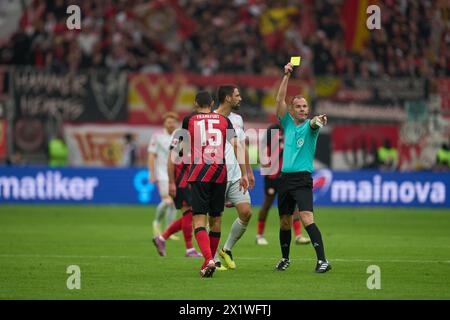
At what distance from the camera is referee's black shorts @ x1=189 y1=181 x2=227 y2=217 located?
13352 millimetres

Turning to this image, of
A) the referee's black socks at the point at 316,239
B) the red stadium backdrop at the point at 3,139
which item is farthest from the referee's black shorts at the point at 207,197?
the red stadium backdrop at the point at 3,139

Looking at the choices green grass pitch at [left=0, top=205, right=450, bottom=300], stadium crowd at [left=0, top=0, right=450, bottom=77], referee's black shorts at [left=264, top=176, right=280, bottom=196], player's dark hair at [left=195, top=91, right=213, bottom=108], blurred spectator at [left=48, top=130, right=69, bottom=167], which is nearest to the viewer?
green grass pitch at [left=0, top=205, right=450, bottom=300]

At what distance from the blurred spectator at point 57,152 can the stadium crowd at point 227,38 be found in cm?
251

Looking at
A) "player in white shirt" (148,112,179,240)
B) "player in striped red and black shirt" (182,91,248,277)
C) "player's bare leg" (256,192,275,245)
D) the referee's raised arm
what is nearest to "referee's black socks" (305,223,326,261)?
"player in striped red and black shirt" (182,91,248,277)

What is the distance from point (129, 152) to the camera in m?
31.9

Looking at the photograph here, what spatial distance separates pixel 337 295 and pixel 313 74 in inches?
898

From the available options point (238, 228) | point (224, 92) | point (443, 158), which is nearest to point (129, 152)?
point (443, 158)

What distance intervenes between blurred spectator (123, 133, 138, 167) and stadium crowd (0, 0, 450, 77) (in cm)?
289

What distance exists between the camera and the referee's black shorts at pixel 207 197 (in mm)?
13352

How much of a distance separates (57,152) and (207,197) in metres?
18.6

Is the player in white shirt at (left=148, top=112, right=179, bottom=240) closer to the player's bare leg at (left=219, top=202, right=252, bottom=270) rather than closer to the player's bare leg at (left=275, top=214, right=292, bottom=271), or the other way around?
the player's bare leg at (left=219, top=202, right=252, bottom=270)

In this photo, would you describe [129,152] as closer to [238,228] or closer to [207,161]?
[238,228]

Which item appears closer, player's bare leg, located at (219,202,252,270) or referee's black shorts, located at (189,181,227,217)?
referee's black shorts, located at (189,181,227,217)

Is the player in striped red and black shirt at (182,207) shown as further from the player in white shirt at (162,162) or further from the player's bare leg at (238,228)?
the player in white shirt at (162,162)
